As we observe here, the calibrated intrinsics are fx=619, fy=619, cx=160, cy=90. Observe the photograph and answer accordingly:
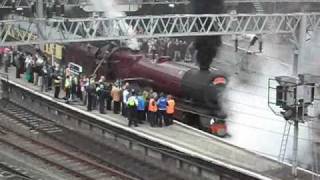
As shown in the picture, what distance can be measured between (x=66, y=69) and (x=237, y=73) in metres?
9.63

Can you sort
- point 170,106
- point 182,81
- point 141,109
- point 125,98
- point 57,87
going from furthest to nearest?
1. point 57,87
2. point 182,81
3. point 125,98
4. point 141,109
5. point 170,106

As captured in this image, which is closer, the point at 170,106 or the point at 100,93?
the point at 170,106

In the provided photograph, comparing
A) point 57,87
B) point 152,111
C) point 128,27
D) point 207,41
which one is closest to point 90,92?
point 57,87

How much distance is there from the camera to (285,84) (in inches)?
538

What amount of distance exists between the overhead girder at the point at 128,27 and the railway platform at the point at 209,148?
2605mm

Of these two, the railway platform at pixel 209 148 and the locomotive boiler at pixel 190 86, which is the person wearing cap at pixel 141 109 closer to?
the railway platform at pixel 209 148

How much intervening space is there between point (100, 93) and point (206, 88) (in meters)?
3.30

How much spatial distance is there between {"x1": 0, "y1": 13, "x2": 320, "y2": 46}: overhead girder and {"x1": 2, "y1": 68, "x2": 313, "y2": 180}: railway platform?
2605mm

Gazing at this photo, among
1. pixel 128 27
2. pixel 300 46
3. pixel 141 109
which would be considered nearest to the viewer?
pixel 141 109

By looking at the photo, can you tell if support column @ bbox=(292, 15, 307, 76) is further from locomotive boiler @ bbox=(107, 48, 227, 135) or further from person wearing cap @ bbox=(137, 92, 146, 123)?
person wearing cap @ bbox=(137, 92, 146, 123)

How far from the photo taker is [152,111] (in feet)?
56.7

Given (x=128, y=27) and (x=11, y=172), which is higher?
(x=128, y=27)

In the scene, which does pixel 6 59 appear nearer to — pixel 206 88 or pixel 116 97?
pixel 116 97

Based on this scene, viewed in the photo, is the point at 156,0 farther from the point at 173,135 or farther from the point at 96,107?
the point at 173,135
